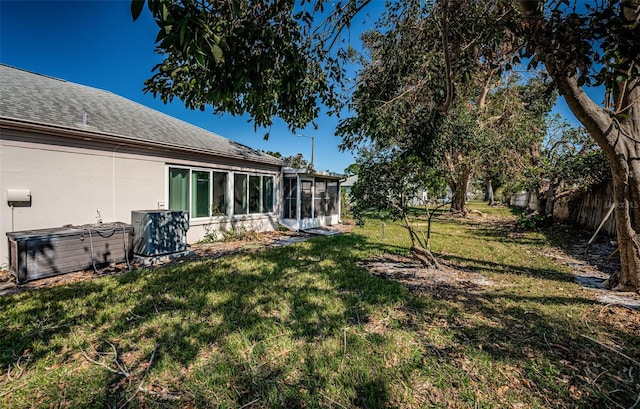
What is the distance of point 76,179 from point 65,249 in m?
1.75

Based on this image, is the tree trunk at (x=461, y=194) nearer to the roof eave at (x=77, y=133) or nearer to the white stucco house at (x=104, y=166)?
the white stucco house at (x=104, y=166)

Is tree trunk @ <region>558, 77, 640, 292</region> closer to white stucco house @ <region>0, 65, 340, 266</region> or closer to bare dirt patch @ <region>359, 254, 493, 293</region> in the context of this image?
bare dirt patch @ <region>359, 254, 493, 293</region>

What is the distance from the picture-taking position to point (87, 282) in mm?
4848

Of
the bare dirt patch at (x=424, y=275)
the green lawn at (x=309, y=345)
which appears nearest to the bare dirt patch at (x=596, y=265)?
the green lawn at (x=309, y=345)

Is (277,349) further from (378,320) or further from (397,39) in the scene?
(397,39)

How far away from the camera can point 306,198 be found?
1265 cm

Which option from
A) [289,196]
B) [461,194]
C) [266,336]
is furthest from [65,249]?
[461,194]

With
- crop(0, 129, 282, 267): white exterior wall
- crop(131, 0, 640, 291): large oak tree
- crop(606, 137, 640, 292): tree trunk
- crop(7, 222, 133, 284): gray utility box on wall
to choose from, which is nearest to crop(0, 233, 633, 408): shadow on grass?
crop(7, 222, 133, 284): gray utility box on wall

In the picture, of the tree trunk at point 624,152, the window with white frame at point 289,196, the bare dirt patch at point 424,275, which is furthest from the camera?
the window with white frame at point 289,196

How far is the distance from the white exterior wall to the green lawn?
217cm

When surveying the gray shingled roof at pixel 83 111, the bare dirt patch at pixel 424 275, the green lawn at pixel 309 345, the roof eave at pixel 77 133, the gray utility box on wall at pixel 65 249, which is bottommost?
the green lawn at pixel 309 345

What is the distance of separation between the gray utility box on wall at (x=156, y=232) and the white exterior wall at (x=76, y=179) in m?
0.85

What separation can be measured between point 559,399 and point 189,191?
29.1ft

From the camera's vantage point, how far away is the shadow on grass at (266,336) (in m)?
2.31
